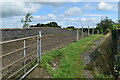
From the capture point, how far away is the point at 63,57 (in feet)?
17.9

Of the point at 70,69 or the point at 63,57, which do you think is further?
the point at 63,57

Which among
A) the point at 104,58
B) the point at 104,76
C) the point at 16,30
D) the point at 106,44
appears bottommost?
the point at 104,76

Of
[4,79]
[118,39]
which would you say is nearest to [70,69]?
[4,79]

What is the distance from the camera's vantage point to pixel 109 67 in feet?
16.0

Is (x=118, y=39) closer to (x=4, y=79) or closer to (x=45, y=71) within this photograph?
(x=45, y=71)

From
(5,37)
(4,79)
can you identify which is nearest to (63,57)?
(4,79)

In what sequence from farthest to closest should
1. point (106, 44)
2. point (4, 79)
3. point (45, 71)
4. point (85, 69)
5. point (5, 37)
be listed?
point (5, 37) < point (106, 44) < point (85, 69) < point (45, 71) < point (4, 79)

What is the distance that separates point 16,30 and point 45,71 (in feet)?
17.3

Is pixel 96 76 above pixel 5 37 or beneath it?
beneath

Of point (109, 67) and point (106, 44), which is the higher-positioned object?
point (106, 44)

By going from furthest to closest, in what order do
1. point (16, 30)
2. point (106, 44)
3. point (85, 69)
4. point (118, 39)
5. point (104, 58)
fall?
1. point (16, 30)
2. point (106, 44)
3. point (118, 39)
4. point (104, 58)
5. point (85, 69)

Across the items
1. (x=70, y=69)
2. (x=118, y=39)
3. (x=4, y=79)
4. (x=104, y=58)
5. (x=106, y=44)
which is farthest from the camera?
(x=106, y=44)

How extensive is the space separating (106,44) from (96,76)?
8.68 ft

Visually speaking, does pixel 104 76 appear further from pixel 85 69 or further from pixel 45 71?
pixel 45 71
